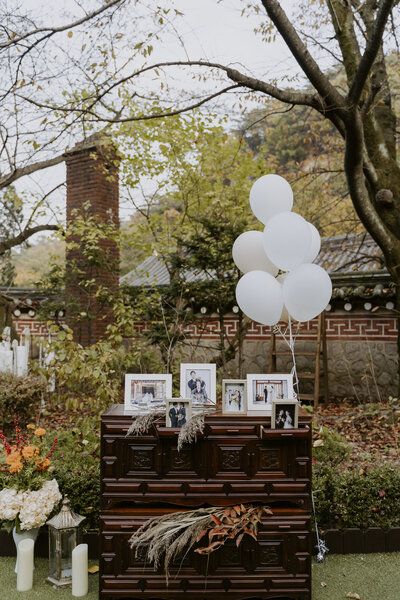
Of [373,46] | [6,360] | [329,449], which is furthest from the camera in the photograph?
[6,360]

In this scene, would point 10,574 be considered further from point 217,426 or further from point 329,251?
point 329,251

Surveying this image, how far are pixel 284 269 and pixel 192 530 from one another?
1.76m

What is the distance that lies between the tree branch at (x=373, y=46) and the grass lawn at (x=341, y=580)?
3.74m

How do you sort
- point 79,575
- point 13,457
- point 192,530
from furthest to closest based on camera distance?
point 13,457
point 79,575
point 192,530

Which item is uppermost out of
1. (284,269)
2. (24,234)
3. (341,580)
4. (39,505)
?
(24,234)

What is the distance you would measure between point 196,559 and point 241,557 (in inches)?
11.0

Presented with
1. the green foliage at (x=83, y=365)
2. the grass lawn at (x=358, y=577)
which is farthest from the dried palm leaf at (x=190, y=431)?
the green foliage at (x=83, y=365)

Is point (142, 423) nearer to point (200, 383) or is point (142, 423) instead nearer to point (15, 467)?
point (200, 383)

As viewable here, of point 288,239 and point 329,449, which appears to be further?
point 329,449

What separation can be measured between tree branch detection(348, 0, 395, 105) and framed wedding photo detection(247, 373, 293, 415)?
266 cm

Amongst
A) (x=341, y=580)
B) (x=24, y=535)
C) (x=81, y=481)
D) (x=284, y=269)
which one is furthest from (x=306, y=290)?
(x=24, y=535)

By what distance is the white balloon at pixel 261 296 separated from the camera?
3.91m

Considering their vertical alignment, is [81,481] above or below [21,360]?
below

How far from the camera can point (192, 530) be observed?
347cm
